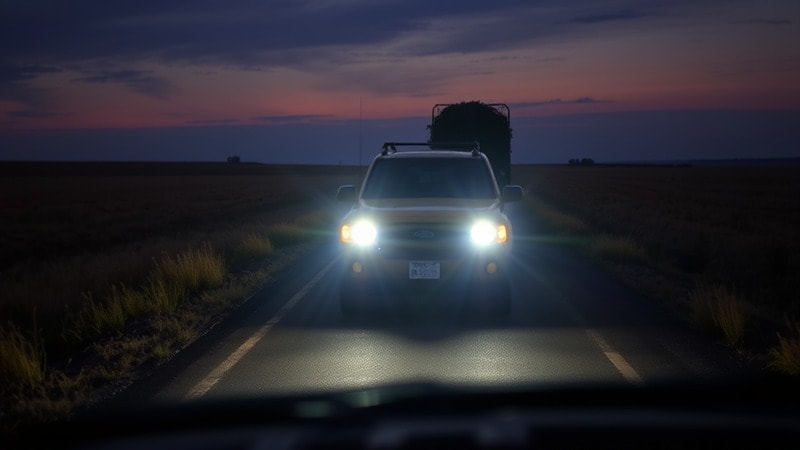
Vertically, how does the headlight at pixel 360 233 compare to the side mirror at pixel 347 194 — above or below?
below

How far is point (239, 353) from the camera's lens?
8.59 meters

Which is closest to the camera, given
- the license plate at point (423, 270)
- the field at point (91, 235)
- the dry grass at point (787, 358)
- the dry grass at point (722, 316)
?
the dry grass at point (787, 358)

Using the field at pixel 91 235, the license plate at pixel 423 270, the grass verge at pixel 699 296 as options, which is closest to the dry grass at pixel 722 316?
the grass verge at pixel 699 296

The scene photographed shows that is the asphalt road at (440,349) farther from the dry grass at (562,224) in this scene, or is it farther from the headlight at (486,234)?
the dry grass at (562,224)

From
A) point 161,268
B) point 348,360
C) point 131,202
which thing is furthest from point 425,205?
point 131,202

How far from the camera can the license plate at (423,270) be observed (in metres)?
9.95

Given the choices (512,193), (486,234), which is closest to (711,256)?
(512,193)

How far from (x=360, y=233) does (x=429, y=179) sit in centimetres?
167

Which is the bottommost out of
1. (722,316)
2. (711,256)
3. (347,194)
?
(711,256)

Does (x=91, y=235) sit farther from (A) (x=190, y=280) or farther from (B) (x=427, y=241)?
(B) (x=427, y=241)

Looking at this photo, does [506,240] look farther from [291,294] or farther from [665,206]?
[665,206]

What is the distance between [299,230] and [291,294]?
35.1 feet

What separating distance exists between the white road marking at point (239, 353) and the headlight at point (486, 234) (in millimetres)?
2553

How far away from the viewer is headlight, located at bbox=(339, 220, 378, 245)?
1012cm
